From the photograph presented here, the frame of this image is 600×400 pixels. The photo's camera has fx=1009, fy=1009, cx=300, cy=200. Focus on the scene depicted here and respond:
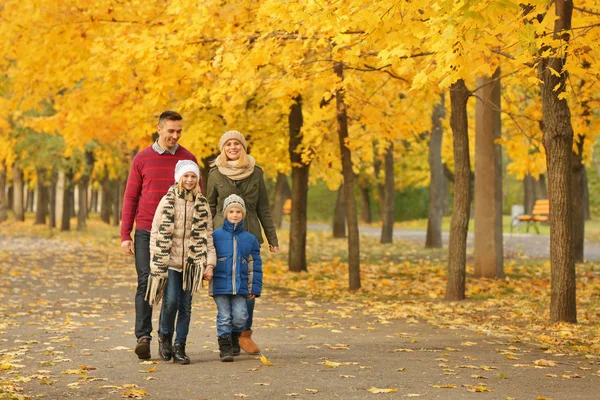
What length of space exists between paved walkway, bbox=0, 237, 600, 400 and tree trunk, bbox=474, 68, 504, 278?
4598 millimetres

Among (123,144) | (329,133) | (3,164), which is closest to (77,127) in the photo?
(329,133)

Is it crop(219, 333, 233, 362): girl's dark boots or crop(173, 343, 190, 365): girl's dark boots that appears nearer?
crop(173, 343, 190, 365): girl's dark boots

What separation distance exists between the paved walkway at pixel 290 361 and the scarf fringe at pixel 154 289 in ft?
1.79

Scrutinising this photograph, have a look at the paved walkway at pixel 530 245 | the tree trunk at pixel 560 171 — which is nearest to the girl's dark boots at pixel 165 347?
the tree trunk at pixel 560 171

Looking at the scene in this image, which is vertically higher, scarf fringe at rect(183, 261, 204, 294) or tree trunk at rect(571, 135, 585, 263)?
tree trunk at rect(571, 135, 585, 263)

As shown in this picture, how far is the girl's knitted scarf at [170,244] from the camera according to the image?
27.3 ft

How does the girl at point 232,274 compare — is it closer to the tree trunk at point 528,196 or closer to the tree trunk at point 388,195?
the tree trunk at point 388,195

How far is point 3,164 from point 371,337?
38987 millimetres

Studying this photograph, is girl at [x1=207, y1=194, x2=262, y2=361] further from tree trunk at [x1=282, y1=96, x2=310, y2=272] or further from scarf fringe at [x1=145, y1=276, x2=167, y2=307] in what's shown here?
tree trunk at [x1=282, y1=96, x2=310, y2=272]

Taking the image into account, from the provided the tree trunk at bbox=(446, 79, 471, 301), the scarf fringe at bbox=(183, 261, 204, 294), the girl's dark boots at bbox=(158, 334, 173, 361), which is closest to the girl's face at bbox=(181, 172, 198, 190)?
the scarf fringe at bbox=(183, 261, 204, 294)

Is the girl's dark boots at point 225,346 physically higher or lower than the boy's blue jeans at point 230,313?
lower

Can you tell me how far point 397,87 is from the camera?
18656mm

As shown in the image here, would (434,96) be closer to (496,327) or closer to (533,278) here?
(533,278)

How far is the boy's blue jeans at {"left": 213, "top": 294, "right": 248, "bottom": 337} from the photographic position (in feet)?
28.4
